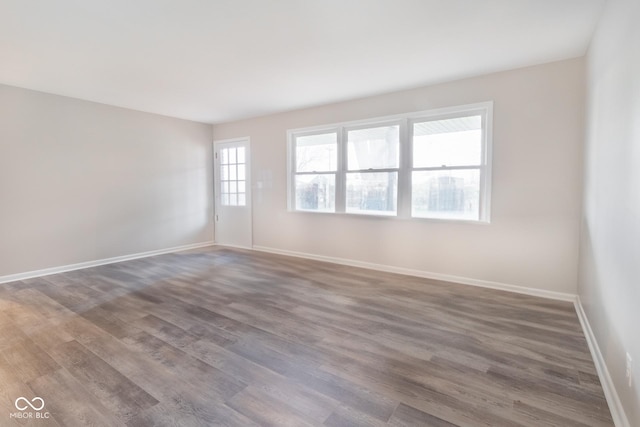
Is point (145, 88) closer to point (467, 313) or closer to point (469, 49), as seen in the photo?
→ point (469, 49)

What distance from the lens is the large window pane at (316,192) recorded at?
4980 mm

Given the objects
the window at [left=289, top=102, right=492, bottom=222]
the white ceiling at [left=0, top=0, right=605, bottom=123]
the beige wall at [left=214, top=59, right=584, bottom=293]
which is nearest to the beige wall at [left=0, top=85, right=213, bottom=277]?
the white ceiling at [left=0, top=0, right=605, bottom=123]

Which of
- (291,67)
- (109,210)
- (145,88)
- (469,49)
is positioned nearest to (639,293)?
(469,49)

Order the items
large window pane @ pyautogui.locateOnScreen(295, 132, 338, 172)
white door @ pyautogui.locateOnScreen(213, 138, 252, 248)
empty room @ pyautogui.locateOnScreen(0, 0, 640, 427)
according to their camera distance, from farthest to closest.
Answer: white door @ pyautogui.locateOnScreen(213, 138, 252, 248) → large window pane @ pyautogui.locateOnScreen(295, 132, 338, 172) → empty room @ pyautogui.locateOnScreen(0, 0, 640, 427)

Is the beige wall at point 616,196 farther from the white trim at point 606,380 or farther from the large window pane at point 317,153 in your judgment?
the large window pane at point 317,153

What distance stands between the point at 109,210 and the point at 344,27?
178 inches

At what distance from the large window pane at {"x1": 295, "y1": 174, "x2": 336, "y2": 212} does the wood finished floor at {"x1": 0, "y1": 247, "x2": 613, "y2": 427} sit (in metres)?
1.73

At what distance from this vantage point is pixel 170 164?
566 cm

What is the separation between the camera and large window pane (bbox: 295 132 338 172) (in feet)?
16.1

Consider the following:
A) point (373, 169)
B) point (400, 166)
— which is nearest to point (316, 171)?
point (373, 169)

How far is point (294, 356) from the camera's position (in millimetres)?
2184

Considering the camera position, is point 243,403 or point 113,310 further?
point 113,310

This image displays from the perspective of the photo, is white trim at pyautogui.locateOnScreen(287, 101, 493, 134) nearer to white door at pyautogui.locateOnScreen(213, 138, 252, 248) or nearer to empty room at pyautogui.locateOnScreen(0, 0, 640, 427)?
empty room at pyautogui.locateOnScreen(0, 0, 640, 427)

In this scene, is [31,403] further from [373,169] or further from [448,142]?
[448,142]
